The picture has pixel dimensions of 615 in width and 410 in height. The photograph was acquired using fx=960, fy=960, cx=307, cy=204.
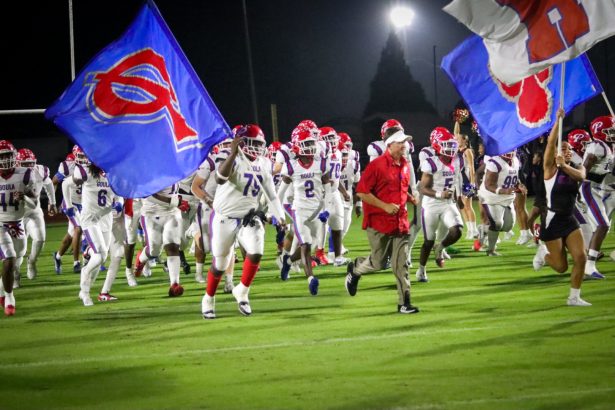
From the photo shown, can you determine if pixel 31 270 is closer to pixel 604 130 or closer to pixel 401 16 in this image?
pixel 604 130

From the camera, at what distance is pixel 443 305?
11523mm

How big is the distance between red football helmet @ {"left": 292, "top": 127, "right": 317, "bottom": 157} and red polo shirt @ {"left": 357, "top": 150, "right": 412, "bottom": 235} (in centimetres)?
279

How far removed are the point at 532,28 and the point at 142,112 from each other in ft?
14.5

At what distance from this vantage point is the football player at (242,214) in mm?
11219

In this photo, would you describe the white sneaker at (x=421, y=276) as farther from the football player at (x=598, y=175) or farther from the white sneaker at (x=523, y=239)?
the white sneaker at (x=523, y=239)

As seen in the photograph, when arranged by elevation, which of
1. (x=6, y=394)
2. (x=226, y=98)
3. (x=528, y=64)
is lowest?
(x=6, y=394)

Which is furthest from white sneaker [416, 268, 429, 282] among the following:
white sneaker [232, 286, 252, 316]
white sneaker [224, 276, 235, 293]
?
white sneaker [232, 286, 252, 316]

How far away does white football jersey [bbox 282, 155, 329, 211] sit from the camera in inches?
563

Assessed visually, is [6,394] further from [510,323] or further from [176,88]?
[510,323]

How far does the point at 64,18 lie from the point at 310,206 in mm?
41015

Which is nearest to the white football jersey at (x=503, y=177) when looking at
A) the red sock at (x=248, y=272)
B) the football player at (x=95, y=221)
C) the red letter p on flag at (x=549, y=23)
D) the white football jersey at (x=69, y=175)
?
the red letter p on flag at (x=549, y=23)

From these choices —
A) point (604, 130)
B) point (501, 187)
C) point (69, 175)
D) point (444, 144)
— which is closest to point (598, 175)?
point (604, 130)

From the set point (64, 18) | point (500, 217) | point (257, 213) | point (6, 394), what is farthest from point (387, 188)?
point (64, 18)

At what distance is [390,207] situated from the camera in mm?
10914
